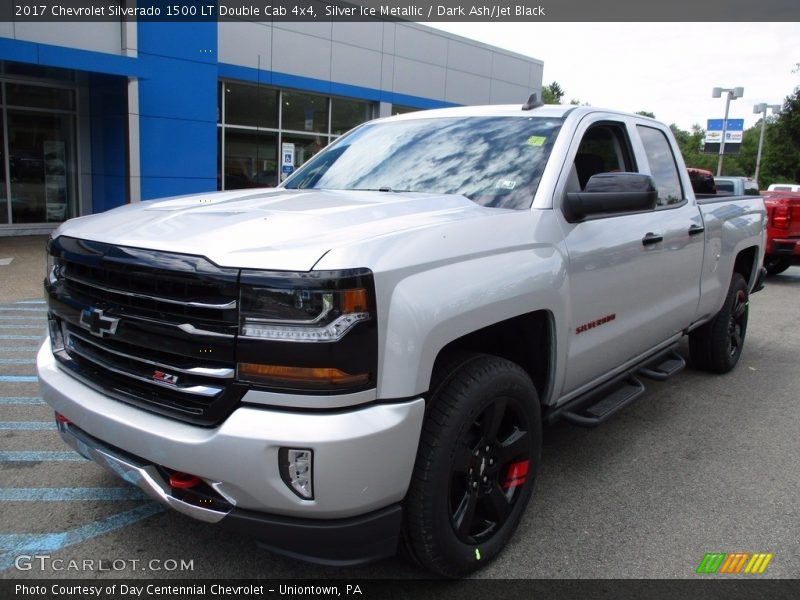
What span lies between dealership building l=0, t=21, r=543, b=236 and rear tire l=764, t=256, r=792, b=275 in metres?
11.0

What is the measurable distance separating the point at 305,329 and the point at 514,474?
130 cm

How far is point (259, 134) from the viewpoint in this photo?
1645cm

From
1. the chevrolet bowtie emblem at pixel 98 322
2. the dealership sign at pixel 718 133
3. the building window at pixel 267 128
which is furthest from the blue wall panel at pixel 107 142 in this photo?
the dealership sign at pixel 718 133

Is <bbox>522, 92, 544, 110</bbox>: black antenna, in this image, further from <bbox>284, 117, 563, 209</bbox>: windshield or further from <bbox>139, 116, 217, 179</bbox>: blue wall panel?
<bbox>139, 116, 217, 179</bbox>: blue wall panel

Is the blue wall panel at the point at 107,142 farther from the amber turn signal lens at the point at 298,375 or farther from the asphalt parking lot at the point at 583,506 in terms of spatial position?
the amber turn signal lens at the point at 298,375

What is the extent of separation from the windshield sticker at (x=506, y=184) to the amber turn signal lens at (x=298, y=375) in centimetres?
144

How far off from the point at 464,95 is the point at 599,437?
18.7 meters

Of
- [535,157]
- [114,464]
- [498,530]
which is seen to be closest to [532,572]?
[498,530]

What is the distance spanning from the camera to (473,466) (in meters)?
2.58

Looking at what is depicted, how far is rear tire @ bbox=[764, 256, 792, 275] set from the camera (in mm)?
11970

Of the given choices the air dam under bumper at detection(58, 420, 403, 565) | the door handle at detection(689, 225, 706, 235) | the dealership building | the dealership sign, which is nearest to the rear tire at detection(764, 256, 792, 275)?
the door handle at detection(689, 225, 706, 235)

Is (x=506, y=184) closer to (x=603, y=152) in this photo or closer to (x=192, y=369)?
(x=603, y=152)

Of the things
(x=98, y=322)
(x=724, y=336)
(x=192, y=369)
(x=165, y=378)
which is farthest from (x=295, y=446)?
(x=724, y=336)

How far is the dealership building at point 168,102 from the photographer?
38.7 feet
